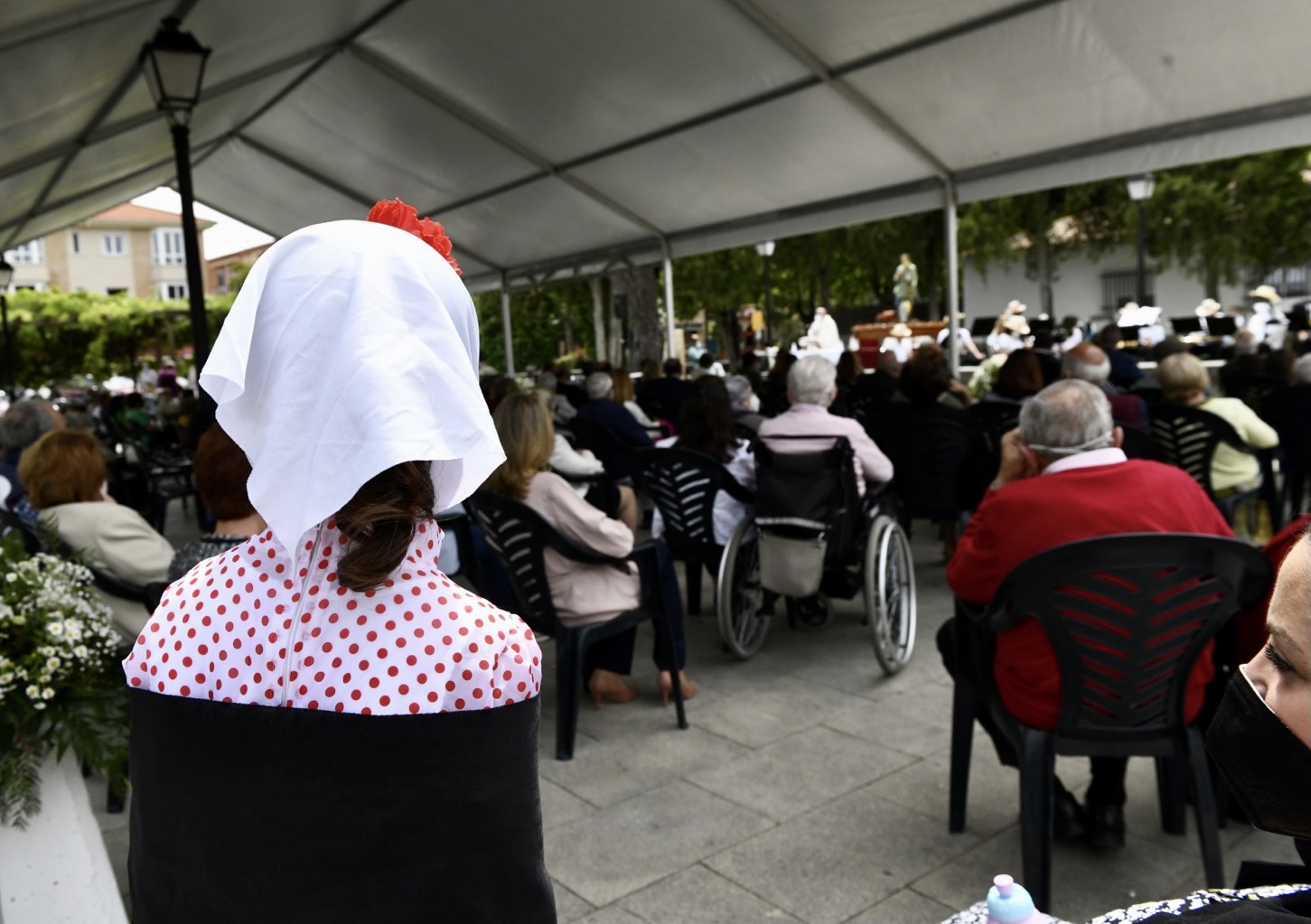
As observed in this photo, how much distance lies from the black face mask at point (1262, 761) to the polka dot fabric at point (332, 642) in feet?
2.33

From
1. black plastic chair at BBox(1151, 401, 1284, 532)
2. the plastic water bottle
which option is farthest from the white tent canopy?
the plastic water bottle

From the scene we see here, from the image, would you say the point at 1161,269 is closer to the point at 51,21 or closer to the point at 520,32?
the point at 520,32

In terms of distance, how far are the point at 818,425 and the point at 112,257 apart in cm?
Result: 7325

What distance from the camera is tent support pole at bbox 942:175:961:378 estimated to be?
900 centimetres

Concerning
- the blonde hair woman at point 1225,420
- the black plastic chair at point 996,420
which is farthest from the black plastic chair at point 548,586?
the blonde hair woman at point 1225,420

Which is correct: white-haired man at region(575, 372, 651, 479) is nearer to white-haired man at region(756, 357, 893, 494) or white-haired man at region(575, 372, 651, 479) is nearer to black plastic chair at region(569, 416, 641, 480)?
black plastic chair at region(569, 416, 641, 480)

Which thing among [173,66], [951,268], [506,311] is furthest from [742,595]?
[506,311]

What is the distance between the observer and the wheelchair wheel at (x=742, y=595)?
4.94 m

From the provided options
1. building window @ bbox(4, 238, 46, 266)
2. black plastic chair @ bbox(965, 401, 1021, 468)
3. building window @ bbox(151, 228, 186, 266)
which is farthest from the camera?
building window @ bbox(151, 228, 186, 266)

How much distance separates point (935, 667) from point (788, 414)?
1293 mm

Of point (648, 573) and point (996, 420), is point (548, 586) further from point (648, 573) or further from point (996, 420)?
point (996, 420)

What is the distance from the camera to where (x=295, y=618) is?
1221mm

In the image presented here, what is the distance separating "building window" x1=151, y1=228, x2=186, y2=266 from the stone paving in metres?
75.8

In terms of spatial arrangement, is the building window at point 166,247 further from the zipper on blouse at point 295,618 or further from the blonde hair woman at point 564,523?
the zipper on blouse at point 295,618
